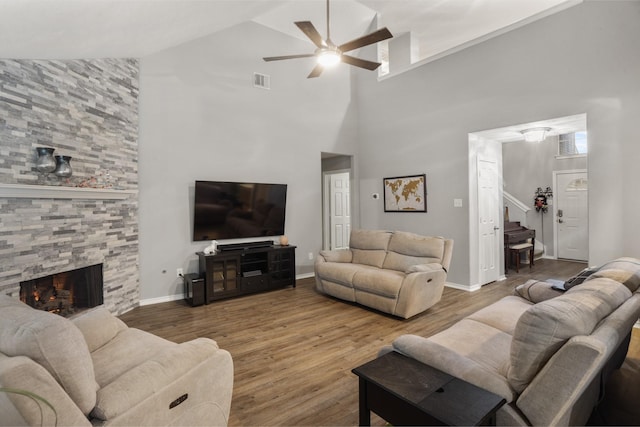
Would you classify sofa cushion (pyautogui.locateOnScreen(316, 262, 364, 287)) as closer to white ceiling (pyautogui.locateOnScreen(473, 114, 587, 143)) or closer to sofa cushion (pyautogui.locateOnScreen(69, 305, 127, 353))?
sofa cushion (pyautogui.locateOnScreen(69, 305, 127, 353))

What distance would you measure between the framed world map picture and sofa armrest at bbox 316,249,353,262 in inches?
62.2

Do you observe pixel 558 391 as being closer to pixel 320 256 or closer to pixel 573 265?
pixel 320 256

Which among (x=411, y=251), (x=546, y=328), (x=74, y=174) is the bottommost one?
(x=411, y=251)

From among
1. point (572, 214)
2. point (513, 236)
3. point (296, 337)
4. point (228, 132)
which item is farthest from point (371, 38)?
point (572, 214)

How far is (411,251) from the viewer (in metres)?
4.33

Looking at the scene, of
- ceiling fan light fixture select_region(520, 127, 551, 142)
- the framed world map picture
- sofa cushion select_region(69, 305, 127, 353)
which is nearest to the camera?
sofa cushion select_region(69, 305, 127, 353)

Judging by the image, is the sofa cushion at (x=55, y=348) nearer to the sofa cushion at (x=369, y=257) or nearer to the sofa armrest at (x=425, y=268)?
the sofa armrest at (x=425, y=268)

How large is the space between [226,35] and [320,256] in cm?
368

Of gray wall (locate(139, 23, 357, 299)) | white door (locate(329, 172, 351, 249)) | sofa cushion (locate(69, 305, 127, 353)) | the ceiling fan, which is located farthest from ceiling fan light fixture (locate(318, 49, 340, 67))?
white door (locate(329, 172, 351, 249))

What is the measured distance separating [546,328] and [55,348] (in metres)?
1.90

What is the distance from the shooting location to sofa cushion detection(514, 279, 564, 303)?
276 centimetres

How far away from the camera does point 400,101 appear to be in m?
5.93

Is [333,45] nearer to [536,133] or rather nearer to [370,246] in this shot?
[370,246]

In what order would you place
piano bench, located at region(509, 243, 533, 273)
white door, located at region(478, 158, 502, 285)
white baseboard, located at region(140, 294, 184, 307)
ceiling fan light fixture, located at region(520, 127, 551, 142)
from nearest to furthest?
white baseboard, located at region(140, 294, 184, 307) → ceiling fan light fixture, located at region(520, 127, 551, 142) → white door, located at region(478, 158, 502, 285) → piano bench, located at region(509, 243, 533, 273)
